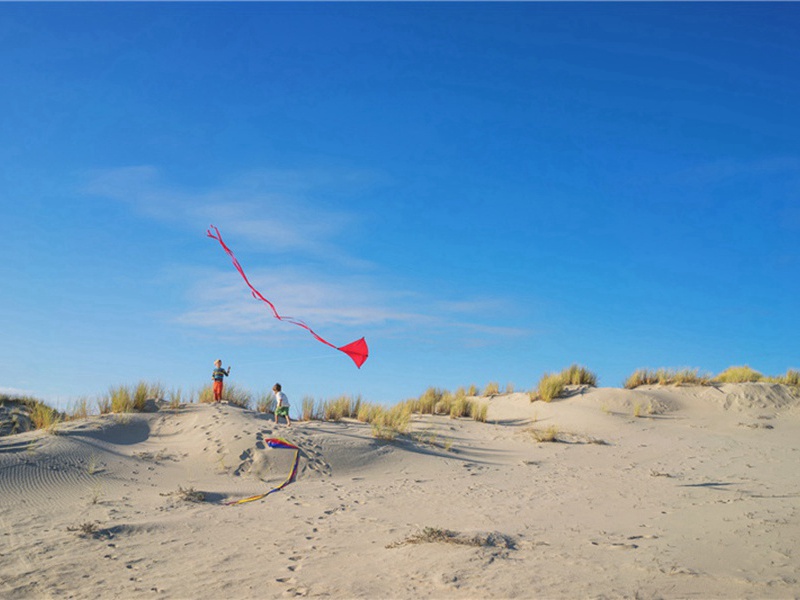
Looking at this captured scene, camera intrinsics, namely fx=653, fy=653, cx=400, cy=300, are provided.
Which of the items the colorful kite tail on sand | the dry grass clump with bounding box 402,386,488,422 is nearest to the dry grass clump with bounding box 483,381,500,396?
the dry grass clump with bounding box 402,386,488,422

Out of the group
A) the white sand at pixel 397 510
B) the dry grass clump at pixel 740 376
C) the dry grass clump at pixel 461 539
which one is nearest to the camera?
the white sand at pixel 397 510

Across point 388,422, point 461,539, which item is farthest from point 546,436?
point 461,539

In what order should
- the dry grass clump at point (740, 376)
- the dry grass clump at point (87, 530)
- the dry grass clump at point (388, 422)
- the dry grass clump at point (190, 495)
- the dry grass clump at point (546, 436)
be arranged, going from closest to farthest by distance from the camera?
the dry grass clump at point (87, 530), the dry grass clump at point (190, 495), the dry grass clump at point (388, 422), the dry grass clump at point (546, 436), the dry grass clump at point (740, 376)

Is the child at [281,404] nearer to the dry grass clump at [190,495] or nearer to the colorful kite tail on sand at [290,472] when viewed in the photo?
the colorful kite tail on sand at [290,472]

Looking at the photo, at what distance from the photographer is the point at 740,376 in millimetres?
24578

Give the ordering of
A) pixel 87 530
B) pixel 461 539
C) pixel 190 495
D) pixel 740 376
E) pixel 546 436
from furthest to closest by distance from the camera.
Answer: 1. pixel 740 376
2. pixel 546 436
3. pixel 190 495
4. pixel 87 530
5. pixel 461 539

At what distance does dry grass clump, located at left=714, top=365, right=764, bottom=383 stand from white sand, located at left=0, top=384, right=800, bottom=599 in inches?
218

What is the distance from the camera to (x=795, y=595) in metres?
5.70

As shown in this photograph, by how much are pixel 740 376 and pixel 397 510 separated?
19.4m

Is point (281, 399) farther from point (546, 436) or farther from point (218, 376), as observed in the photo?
point (546, 436)

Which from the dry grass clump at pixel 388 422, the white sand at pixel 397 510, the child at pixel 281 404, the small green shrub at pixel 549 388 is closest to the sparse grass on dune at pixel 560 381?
the small green shrub at pixel 549 388

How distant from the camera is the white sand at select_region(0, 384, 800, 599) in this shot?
6426 millimetres

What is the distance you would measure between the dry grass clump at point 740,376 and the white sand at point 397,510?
554cm

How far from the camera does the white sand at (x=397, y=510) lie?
253 inches
